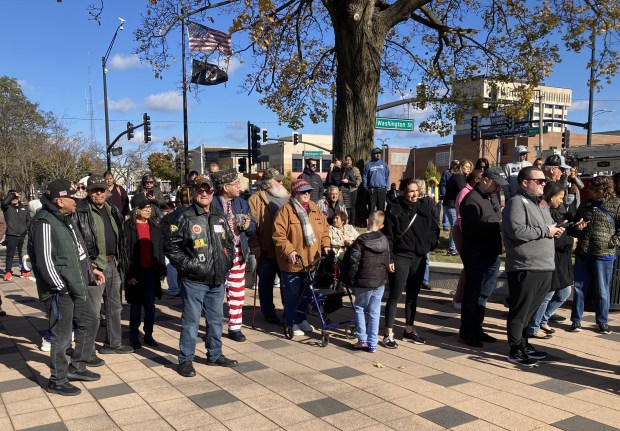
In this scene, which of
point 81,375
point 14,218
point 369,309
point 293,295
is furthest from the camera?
point 14,218

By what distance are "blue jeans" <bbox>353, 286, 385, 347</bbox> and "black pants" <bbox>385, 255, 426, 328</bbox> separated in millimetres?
274

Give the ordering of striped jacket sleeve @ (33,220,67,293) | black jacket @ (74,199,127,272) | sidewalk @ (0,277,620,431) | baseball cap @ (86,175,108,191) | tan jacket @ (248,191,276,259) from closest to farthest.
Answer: sidewalk @ (0,277,620,431), striped jacket sleeve @ (33,220,67,293), black jacket @ (74,199,127,272), baseball cap @ (86,175,108,191), tan jacket @ (248,191,276,259)

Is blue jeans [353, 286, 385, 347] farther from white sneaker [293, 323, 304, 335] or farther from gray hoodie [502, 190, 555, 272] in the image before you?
gray hoodie [502, 190, 555, 272]

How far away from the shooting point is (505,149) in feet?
246

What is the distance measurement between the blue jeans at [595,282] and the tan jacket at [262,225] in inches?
151

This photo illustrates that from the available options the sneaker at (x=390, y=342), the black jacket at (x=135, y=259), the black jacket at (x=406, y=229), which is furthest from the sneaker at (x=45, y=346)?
the black jacket at (x=406, y=229)

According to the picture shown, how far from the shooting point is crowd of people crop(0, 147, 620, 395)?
5.10 m

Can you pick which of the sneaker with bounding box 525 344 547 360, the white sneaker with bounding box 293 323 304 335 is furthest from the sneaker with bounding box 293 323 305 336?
the sneaker with bounding box 525 344 547 360

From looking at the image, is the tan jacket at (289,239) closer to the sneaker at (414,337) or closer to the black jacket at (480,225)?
the sneaker at (414,337)

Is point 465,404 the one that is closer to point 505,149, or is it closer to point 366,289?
point 366,289

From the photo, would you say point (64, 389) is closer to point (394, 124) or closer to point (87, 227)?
point (87, 227)

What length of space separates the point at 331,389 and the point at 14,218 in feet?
33.0

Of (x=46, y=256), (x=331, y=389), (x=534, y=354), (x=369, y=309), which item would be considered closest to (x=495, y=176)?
(x=534, y=354)

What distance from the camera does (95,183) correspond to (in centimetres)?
594
